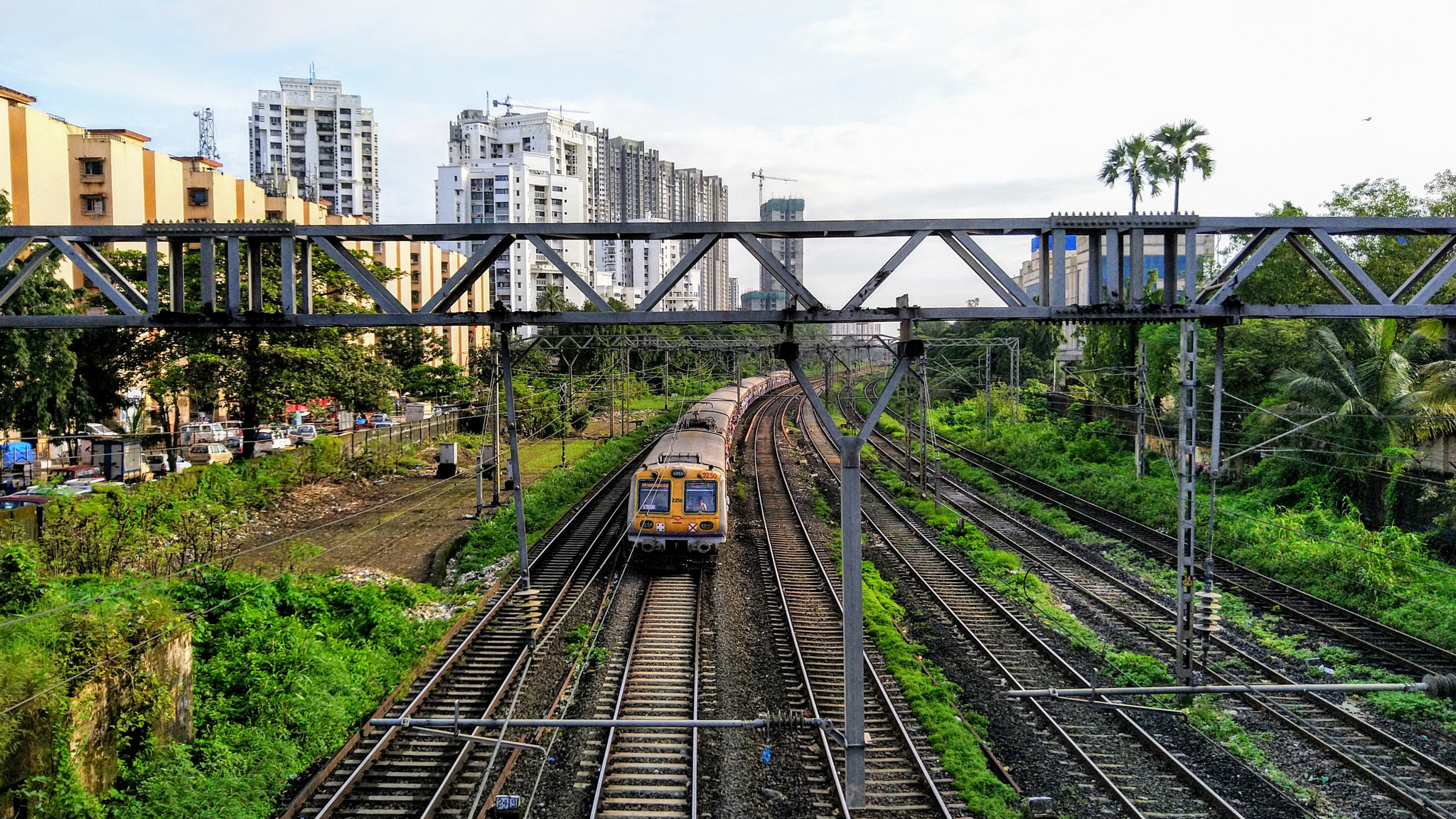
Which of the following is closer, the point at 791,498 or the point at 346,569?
the point at 346,569

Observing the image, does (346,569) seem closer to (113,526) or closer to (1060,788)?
(113,526)

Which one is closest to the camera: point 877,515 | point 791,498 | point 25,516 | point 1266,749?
point 1266,749

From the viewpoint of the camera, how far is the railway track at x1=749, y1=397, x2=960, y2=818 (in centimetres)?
889

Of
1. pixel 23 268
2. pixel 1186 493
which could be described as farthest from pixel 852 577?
pixel 23 268

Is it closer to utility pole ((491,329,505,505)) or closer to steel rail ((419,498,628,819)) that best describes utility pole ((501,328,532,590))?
steel rail ((419,498,628,819))

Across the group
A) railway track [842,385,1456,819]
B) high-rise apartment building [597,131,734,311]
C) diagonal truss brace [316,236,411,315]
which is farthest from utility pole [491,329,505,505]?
high-rise apartment building [597,131,734,311]

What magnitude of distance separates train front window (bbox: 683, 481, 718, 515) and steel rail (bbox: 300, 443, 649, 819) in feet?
8.19

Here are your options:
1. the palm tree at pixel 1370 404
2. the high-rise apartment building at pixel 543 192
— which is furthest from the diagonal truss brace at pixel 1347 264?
the high-rise apartment building at pixel 543 192

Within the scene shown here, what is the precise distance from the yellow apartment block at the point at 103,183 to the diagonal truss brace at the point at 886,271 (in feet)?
63.3

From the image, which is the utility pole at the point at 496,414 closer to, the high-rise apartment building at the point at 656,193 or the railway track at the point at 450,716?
the railway track at the point at 450,716

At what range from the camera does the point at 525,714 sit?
36.0 ft

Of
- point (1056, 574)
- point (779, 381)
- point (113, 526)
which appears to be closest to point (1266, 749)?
point (1056, 574)

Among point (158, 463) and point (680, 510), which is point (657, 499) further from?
Answer: point (158, 463)

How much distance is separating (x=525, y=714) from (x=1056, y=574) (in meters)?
11.2
